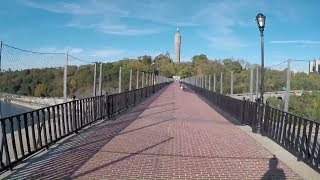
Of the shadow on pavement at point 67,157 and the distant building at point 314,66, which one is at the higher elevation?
the distant building at point 314,66

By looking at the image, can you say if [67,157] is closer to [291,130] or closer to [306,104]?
[291,130]

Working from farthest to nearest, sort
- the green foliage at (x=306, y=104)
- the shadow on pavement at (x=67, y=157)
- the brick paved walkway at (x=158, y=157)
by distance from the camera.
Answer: the green foliage at (x=306, y=104) → the brick paved walkway at (x=158, y=157) → the shadow on pavement at (x=67, y=157)

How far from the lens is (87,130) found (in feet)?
39.5

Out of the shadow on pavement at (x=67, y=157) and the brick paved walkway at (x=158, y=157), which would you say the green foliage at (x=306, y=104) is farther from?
the shadow on pavement at (x=67, y=157)

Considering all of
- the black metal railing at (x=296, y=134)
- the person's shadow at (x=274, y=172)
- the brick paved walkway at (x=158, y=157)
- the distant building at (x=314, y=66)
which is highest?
the distant building at (x=314, y=66)

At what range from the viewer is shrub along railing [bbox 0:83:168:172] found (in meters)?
7.01

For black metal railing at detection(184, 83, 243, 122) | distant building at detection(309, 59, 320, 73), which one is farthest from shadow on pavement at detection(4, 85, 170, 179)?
distant building at detection(309, 59, 320, 73)

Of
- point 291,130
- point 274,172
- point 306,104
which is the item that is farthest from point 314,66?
point 274,172

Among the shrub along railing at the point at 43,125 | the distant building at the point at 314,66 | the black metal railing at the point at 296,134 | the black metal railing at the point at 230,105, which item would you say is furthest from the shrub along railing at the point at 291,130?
the shrub along railing at the point at 43,125

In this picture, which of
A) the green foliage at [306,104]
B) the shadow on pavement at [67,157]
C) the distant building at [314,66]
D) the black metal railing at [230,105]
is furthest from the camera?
the green foliage at [306,104]

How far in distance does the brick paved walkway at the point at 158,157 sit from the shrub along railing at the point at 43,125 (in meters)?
0.37

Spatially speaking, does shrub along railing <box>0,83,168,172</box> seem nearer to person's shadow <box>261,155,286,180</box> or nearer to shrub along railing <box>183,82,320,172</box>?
person's shadow <box>261,155,286,180</box>

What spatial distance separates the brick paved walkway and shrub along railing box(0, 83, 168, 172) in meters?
0.37

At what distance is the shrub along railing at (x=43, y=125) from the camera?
7007 mm
